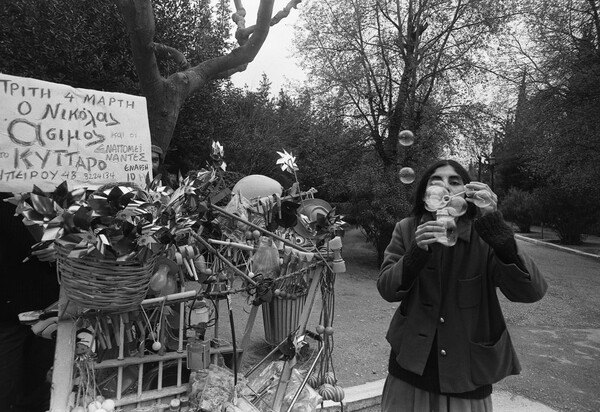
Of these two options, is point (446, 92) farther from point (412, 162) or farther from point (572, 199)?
point (572, 199)

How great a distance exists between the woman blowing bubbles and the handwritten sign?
1299 mm

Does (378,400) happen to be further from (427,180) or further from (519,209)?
A: (519,209)

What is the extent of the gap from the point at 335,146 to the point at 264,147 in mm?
1903

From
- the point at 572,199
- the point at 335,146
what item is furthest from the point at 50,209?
the point at 572,199

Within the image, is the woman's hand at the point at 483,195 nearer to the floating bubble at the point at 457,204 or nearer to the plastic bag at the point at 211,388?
the floating bubble at the point at 457,204

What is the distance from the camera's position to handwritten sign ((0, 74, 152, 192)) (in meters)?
1.67

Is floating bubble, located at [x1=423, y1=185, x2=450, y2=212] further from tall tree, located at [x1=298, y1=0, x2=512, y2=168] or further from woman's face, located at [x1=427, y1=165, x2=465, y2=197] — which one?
tall tree, located at [x1=298, y1=0, x2=512, y2=168]

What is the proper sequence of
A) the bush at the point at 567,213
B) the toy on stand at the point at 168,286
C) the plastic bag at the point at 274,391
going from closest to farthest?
the toy on stand at the point at 168,286, the plastic bag at the point at 274,391, the bush at the point at 567,213

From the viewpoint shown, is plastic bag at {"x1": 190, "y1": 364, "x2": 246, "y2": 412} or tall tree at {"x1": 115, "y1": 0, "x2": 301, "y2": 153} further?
tall tree at {"x1": 115, "y1": 0, "x2": 301, "y2": 153}

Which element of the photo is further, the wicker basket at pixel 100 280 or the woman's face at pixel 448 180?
the woman's face at pixel 448 180

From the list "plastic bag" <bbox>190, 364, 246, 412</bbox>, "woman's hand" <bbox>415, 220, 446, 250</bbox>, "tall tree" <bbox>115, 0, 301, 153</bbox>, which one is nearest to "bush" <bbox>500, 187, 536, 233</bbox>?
"tall tree" <bbox>115, 0, 301, 153</bbox>

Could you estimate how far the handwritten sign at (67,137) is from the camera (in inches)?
65.8

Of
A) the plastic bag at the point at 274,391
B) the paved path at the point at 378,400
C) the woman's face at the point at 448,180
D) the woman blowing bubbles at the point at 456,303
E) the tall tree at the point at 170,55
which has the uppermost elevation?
the tall tree at the point at 170,55

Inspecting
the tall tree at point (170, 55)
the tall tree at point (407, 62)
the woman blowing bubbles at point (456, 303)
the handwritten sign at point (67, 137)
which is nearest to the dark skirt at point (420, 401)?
the woman blowing bubbles at point (456, 303)
